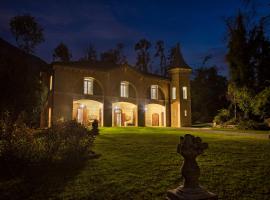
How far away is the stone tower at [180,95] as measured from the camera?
33094 mm

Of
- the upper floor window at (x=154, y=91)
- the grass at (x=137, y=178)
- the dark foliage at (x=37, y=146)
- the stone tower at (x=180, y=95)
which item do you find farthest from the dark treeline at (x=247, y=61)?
the dark foliage at (x=37, y=146)

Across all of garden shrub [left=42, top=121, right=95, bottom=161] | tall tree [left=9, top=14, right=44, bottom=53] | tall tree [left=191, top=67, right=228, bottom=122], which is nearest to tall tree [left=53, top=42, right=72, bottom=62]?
tall tree [left=9, top=14, right=44, bottom=53]

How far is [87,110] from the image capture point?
30.2 metres

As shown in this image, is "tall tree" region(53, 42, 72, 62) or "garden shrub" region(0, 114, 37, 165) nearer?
"garden shrub" region(0, 114, 37, 165)

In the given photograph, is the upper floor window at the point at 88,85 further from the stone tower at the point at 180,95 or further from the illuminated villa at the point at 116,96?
the stone tower at the point at 180,95

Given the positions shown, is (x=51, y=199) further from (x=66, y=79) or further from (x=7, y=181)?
(x=66, y=79)

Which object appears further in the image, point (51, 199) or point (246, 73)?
point (246, 73)

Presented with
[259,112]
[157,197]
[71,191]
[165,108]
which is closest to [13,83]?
[71,191]

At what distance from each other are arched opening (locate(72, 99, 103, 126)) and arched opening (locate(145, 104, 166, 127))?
22.6ft

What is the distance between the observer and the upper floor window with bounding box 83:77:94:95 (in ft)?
92.7

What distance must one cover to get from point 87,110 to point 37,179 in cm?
2363

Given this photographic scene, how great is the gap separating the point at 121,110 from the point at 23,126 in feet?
77.5

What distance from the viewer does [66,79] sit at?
87.5 ft

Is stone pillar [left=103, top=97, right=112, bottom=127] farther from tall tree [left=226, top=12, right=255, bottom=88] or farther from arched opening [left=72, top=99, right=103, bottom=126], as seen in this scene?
tall tree [left=226, top=12, right=255, bottom=88]
